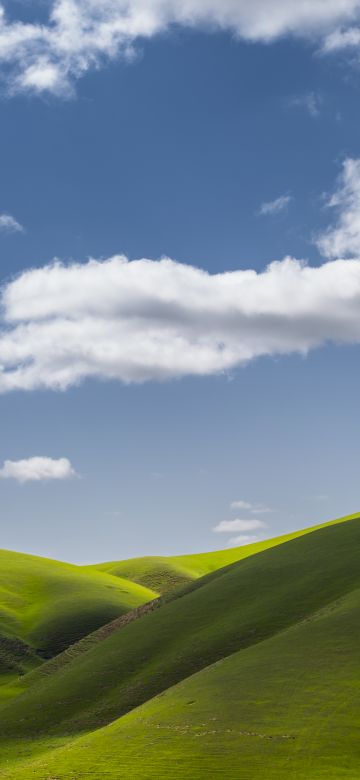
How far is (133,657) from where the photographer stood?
7200 centimetres

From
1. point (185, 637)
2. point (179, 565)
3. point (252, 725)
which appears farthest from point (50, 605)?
point (252, 725)

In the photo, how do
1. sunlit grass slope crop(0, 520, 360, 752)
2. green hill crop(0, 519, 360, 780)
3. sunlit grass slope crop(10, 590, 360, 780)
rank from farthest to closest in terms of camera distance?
sunlit grass slope crop(0, 520, 360, 752), green hill crop(0, 519, 360, 780), sunlit grass slope crop(10, 590, 360, 780)

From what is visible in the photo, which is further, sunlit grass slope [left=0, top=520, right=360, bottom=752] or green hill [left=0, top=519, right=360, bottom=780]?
sunlit grass slope [left=0, top=520, right=360, bottom=752]

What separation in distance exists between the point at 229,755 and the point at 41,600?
93957mm

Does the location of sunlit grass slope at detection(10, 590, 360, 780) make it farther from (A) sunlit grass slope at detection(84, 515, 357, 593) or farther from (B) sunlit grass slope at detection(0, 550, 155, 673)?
(A) sunlit grass slope at detection(84, 515, 357, 593)

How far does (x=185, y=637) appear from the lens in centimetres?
7194

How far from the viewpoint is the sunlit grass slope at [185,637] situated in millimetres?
62969

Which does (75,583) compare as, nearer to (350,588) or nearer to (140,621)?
(140,621)

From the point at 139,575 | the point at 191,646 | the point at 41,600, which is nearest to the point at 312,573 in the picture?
the point at 191,646

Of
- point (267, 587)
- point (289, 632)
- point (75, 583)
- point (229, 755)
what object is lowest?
point (229, 755)

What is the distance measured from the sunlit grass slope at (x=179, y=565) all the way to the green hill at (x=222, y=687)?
60725mm

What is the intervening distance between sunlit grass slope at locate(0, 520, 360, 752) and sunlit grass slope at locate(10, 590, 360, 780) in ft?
13.4

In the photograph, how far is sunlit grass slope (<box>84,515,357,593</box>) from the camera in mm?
154625

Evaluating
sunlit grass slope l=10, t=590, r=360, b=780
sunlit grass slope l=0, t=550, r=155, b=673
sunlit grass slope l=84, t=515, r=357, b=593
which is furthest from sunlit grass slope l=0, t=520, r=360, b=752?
sunlit grass slope l=84, t=515, r=357, b=593
